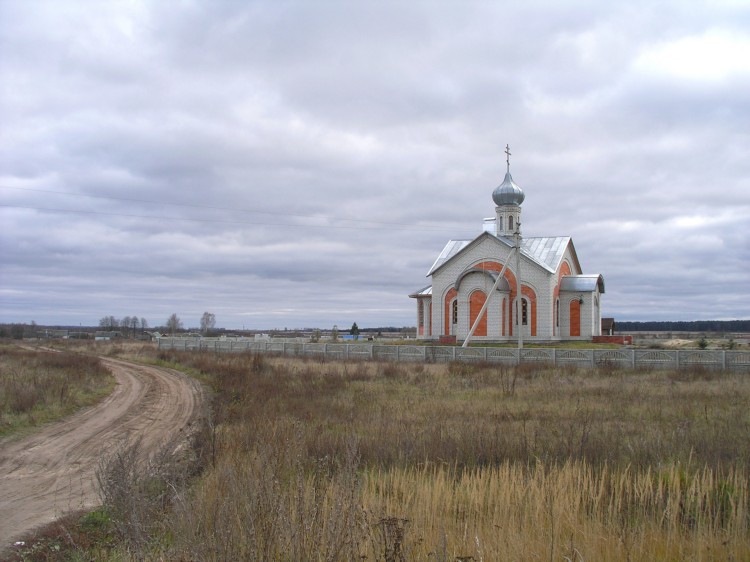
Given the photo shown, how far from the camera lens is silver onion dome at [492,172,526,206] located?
4284 cm

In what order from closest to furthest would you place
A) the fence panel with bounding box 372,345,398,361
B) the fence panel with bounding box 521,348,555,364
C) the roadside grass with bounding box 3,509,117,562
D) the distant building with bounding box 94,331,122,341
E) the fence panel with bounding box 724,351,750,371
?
the roadside grass with bounding box 3,509,117,562 < the fence panel with bounding box 724,351,750,371 < the fence panel with bounding box 521,348,555,364 < the fence panel with bounding box 372,345,398,361 < the distant building with bounding box 94,331,122,341

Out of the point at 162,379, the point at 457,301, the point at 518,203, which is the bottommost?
the point at 162,379

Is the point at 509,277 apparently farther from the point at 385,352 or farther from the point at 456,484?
the point at 456,484

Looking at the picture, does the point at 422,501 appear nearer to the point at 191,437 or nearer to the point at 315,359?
the point at 191,437

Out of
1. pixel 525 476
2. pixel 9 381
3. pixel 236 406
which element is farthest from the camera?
pixel 9 381

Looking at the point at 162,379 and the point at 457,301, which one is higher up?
the point at 457,301

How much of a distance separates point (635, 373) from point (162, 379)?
18.2 meters

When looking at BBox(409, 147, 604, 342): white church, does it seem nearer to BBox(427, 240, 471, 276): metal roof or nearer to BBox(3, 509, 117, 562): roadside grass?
BBox(427, 240, 471, 276): metal roof

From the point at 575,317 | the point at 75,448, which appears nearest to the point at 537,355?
the point at 575,317

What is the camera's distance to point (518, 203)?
4341 cm

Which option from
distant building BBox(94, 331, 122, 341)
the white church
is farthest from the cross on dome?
distant building BBox(94, 331, 122, 341)

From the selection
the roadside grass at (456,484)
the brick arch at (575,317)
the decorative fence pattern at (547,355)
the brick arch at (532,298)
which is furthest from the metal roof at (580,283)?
the roadside grass at (456,484)

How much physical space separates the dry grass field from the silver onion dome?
29.0 m

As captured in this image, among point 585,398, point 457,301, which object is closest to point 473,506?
point 585,398
